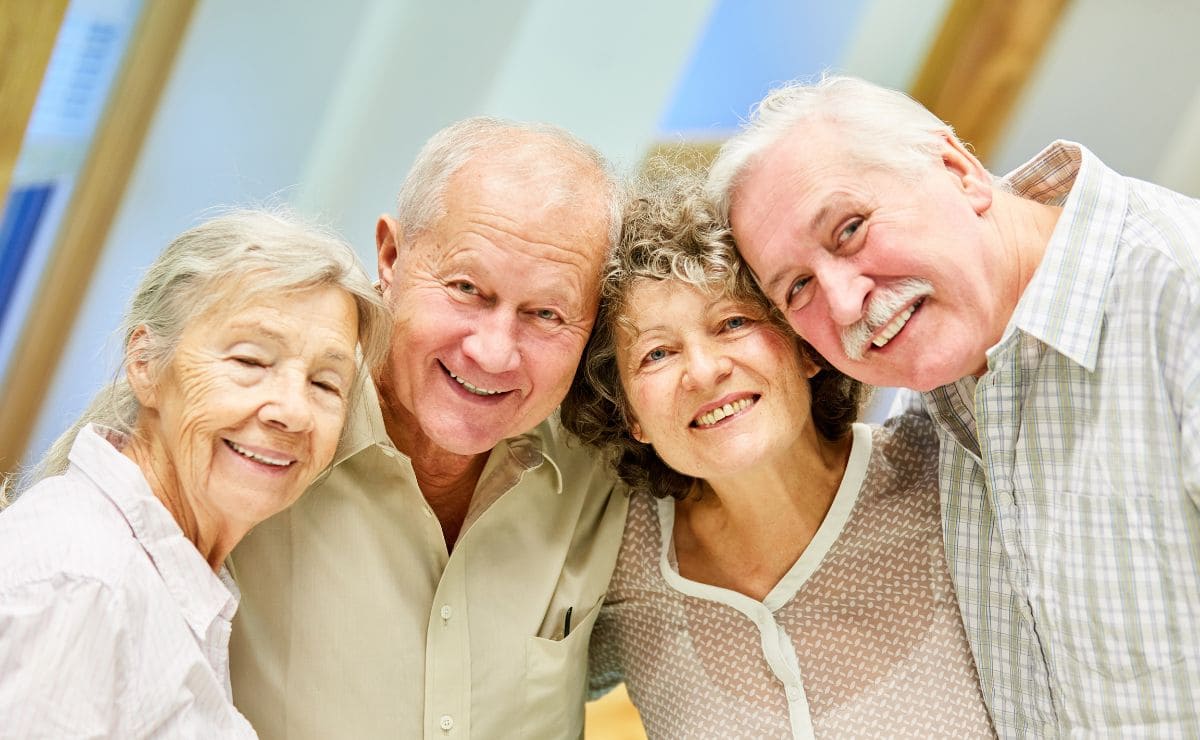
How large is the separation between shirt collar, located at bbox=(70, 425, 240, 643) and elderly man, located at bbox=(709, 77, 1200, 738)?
40.7 inches

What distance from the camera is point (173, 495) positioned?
171cm

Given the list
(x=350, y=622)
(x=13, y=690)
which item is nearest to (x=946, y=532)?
(x=350, y=622)

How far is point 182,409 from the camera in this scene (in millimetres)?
1655

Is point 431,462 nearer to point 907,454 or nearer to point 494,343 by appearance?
point 494,343

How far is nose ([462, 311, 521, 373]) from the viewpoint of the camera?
6.43 feet

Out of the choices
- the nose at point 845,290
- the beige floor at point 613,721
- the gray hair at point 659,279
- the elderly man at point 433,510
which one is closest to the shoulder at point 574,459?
the gray hair at point 659,279

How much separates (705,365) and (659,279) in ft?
0.60

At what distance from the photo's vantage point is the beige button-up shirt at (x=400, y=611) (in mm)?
1950

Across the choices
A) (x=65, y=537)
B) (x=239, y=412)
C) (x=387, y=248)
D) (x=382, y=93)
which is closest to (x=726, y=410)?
(x=387, y=248)

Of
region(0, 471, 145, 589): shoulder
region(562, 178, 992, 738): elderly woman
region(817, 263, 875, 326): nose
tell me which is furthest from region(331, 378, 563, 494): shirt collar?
region(817, 263, 875, 326): nose

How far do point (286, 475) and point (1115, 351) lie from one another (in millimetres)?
1252

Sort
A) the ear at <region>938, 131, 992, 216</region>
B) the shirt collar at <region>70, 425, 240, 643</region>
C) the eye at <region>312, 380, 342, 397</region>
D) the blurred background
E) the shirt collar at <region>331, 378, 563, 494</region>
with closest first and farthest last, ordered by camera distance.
Result: the shirt collar at <region>70, 425, 240, 643</region> < the eye at <region>312, 380, 342, 397</region> < the ear at <region>938, 131, 992, 216</region> < the shirt collar at <region>331, 378, 563, 494</region> < the blurred background

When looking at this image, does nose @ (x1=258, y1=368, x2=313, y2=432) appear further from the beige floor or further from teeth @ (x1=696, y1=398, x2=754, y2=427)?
the beige floor

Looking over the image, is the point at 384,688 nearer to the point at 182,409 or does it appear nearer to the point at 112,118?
the point at 182,409
